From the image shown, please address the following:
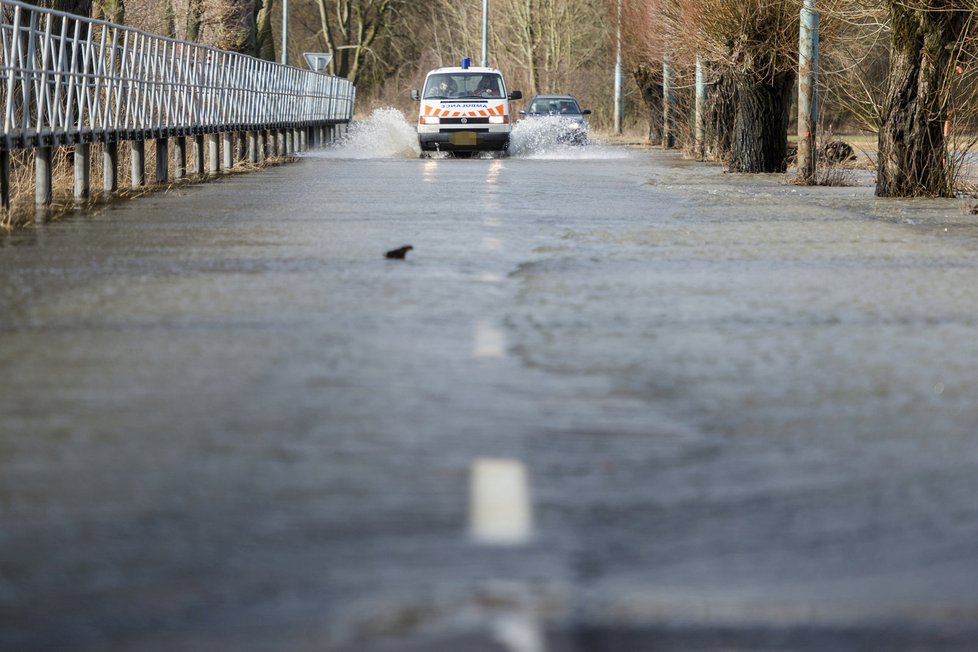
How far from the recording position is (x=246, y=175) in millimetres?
27562

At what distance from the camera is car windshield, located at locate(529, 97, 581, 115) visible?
4994 cm

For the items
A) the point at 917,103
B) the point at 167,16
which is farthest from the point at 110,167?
the point at 167,16

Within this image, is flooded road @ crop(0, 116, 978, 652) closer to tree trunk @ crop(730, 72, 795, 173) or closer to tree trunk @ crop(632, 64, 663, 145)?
tree trunk @ crop(730, 72, 795, 173)

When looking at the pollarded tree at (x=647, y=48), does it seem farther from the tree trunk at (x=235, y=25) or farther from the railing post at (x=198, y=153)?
the railing post at (x=198, y=153)

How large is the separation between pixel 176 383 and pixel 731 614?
346 cm

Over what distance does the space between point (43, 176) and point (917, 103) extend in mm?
9960

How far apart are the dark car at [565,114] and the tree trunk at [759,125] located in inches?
465

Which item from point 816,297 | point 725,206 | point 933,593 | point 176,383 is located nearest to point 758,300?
point 816,297

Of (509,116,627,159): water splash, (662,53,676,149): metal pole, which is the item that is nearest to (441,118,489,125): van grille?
(509,116,627,159): water splash

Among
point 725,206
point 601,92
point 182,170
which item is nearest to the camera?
point 725,206

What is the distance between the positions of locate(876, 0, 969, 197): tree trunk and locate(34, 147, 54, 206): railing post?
958cm

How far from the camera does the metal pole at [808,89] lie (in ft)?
85.0

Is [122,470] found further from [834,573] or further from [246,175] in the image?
[246,175]

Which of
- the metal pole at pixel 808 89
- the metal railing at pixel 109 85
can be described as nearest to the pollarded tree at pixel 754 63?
the metal pole at pixel 808 89
